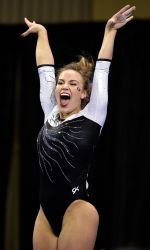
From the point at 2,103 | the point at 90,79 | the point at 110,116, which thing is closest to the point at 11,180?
the point at 2,103

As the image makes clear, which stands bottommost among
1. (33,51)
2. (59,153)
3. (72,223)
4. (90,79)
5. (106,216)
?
(106,216)

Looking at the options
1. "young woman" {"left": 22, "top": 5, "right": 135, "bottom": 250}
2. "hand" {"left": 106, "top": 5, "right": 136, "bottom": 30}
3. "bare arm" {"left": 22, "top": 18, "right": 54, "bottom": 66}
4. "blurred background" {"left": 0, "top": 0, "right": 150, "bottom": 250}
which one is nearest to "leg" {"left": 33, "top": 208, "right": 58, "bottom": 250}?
"young woman" {"left": 22, "top": 5, "right": 135, "bottom": 250}

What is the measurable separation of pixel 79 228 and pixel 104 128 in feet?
5.47

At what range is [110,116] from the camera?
147 inches

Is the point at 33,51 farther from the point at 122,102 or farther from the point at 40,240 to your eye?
the point at 40,240

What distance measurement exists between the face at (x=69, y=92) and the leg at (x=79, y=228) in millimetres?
410

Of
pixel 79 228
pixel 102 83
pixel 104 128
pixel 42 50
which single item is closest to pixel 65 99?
pixel 102 83

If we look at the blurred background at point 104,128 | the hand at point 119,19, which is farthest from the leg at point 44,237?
the blurred background at point 104,128

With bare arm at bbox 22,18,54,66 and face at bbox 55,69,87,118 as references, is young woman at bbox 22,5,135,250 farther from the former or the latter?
bare arm at bbox 22,18,54,66

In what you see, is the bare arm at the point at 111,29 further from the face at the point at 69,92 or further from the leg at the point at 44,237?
the leg at the point at 44,237

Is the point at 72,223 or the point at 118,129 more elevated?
the point at 118,129

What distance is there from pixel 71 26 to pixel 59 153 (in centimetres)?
173

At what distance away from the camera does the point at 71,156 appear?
2225 mm

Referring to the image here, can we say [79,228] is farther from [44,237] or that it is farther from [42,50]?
[42,50]
